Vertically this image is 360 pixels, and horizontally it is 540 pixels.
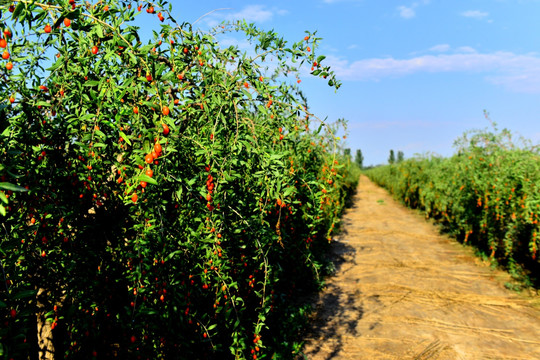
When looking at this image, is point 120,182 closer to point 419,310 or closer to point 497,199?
point 419,310

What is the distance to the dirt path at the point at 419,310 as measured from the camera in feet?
14.2

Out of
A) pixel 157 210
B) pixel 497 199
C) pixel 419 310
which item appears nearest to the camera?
pixel 157 210

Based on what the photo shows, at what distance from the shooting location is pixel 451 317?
17.0 ft

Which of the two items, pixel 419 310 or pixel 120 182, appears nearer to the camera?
pixel 120 182

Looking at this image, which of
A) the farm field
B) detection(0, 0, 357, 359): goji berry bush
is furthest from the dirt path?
detection(0, 0, 357, 359): goji berry bush

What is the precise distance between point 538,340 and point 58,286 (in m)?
5.93

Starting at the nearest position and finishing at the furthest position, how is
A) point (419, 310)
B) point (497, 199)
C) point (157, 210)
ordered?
point (157, 210)
point (419, 310)
point (497, 199)

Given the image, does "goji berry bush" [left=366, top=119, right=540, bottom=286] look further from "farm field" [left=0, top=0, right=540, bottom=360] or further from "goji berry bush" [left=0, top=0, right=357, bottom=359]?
"goji berry bush" [left=0, top=0, right=357, bottom=359]

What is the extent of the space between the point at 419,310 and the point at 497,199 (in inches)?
133

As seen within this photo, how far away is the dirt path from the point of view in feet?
14.2

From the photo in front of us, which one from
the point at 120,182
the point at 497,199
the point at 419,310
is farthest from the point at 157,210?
the point at 497,199

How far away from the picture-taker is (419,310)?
537 centimetres

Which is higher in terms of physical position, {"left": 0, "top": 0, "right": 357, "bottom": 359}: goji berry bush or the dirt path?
{"left": 0, "top": 0, "right": 357, "bottom": 359}: goji berry bush

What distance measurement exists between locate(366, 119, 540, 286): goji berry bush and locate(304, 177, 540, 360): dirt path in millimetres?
542
